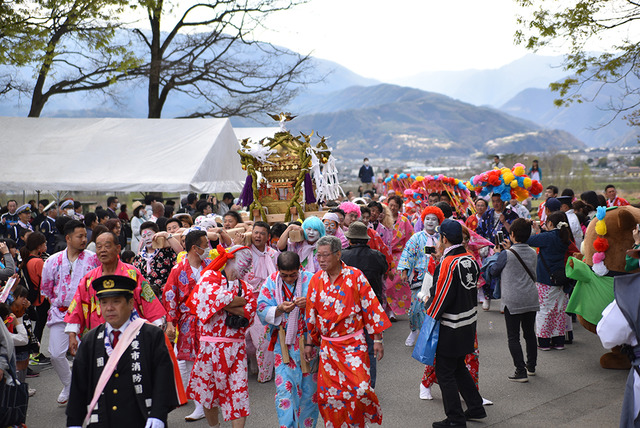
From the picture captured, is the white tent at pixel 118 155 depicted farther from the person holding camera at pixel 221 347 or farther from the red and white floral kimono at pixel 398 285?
the person holding camera at pixel 221 347

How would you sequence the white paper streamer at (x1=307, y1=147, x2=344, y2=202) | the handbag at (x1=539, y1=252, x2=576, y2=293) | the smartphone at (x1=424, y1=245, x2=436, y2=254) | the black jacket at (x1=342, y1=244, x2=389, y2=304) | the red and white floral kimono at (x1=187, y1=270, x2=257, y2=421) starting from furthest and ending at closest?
the white paper streamer at (x1=307, y1=147, x2=344, y2=202) → the handbag at (x1=539, y1=252, x2=576, y2=293) → the black jacket at (x1=342, y1=244, x2=389, y2=304) → the smartphone at (x1=424, y1=245, x2=436, y2=254) → the red and white floral kimono at (x1=187, y1=270, x2=257, y2=421)

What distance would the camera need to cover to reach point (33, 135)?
1700cm

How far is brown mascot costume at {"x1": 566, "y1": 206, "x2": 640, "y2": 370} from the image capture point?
673 centimetres

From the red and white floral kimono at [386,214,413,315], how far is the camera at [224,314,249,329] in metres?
5.38

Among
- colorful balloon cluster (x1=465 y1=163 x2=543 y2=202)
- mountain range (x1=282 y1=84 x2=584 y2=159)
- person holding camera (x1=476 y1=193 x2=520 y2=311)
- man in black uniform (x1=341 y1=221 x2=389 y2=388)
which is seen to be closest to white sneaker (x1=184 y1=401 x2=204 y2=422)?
man in black uniform (x1=341 y1=221 x2=389 y2=388)

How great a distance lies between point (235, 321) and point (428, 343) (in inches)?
72.5

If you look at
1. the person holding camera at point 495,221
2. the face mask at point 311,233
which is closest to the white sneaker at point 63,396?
the face mask at point 311,233

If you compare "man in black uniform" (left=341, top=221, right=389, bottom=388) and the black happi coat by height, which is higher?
"man in black uniform" (left=341, top=221, right=389, bottom=388)

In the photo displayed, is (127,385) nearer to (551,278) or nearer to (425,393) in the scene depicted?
(425,393)

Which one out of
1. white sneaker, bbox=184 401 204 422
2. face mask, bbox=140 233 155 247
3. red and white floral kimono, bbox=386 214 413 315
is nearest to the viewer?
white sneaker, bbox=184 401 204 422

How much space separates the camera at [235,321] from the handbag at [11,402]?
167cm

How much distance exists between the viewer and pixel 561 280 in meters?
8.21

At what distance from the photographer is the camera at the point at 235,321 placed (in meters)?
5.42

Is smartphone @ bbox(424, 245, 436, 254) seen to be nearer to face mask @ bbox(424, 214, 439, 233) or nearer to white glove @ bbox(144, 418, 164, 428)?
face mask @ bbox(424, 214, 439, 233)
